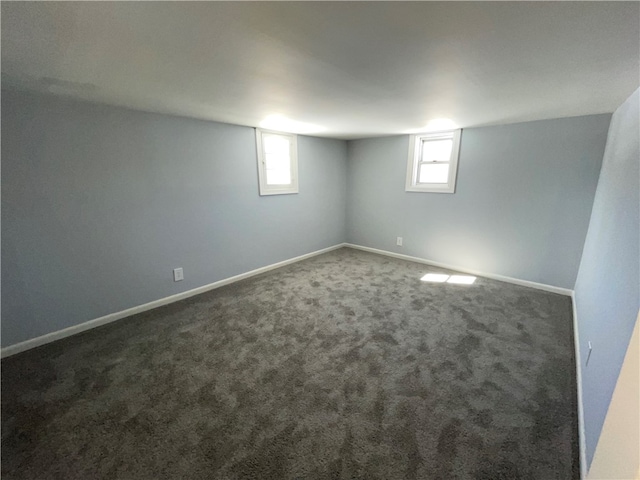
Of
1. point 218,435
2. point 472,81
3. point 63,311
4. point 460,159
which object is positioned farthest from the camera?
point 460,159

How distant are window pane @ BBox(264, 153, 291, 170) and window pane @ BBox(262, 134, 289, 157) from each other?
0.16ft

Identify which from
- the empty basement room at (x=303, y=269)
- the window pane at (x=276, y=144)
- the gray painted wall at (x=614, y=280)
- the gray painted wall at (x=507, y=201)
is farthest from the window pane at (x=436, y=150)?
the window pane at (x=276, y=144)

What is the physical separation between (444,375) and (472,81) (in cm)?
198

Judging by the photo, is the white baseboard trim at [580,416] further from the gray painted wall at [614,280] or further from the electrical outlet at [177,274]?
the electrical outlet at [177,274]

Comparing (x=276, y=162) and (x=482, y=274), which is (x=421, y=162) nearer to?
(x=482, y=274)

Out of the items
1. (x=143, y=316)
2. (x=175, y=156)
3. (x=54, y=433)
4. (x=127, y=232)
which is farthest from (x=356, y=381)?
(x=175, y=156)

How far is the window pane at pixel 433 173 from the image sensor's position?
3.86 meters

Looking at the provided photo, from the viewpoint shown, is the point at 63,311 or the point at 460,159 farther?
the point at 460,159

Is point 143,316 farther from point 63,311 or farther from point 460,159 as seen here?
point 460,159

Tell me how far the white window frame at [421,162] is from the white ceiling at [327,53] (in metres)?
1.30

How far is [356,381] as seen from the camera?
176 centimetres

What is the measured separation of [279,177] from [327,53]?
2.66m

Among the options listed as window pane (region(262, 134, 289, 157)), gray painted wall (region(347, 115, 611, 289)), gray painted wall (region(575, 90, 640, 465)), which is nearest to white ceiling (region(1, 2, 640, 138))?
gray painted wall (region(575, 90, 640, 465))

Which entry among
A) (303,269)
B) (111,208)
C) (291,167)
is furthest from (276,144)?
(111,208)
